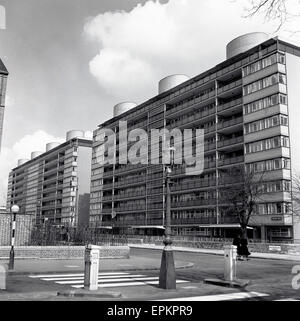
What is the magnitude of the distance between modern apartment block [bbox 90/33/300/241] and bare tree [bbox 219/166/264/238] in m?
1.24

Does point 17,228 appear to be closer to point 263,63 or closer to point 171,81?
point 263,63

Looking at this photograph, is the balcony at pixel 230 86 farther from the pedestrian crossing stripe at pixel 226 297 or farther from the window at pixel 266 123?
the pedestrian crossing stripe at pixel 226 297

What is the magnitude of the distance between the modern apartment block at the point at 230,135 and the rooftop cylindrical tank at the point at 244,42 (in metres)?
0.14

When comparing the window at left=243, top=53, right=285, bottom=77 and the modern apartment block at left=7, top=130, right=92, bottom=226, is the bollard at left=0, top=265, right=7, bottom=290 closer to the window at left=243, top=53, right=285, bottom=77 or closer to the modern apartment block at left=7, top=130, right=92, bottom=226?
the window at left=243, top=53, right=285, bottom=77

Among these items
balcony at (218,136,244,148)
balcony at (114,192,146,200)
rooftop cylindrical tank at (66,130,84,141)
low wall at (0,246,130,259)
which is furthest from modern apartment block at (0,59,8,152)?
rooftop cylindrical tank at (66,130,84,141)

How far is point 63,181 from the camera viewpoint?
11656cm

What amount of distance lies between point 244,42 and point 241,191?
2359 centimetres

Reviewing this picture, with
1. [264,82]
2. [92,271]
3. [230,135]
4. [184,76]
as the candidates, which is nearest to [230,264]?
[92,271]

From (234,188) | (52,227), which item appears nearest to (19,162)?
(234,188)

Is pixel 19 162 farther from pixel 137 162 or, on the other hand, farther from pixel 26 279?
pixel 26 279

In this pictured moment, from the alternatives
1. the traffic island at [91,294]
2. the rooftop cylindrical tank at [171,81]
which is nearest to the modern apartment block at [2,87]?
the traffic island at [91,294]

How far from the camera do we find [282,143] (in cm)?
4959

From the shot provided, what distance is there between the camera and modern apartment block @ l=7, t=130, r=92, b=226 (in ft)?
368
